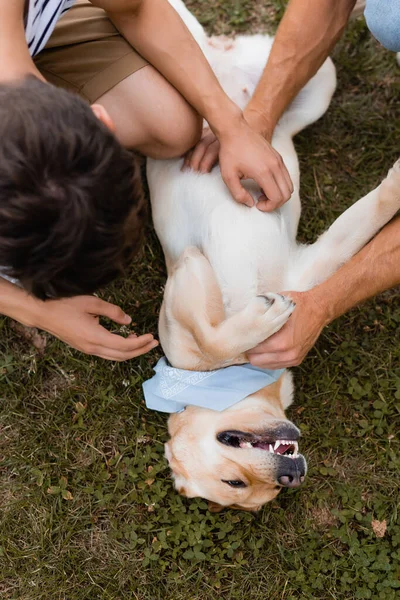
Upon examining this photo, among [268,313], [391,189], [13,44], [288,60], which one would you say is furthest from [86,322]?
[288,60]

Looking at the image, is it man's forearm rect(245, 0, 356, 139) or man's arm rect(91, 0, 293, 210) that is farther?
man's forearm rect(245, 0, 356, 139)

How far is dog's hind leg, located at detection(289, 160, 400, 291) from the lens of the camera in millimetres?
2803

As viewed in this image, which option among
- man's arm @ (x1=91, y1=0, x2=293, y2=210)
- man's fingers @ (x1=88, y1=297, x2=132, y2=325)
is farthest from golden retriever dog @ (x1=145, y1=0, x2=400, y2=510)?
man's fingers @ (x1=88, y1=297, x2=132, y2=325)

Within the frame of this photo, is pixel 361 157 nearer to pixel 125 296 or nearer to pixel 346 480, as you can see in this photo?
pixel 125 296

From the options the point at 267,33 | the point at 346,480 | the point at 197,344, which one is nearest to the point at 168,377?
the point at 197,344

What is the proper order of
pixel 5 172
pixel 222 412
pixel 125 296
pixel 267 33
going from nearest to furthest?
→ pixel 5 172 < pixel 222 412 < pixel 125 296 < pixel 267 33

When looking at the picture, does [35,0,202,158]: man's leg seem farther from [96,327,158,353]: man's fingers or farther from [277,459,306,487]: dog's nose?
[277,459,306,487]: dog's nose

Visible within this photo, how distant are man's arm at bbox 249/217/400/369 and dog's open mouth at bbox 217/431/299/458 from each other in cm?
33

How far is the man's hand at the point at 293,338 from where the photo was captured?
2658mm

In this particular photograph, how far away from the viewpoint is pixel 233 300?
279cm

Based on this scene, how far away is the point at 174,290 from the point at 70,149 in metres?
1.34

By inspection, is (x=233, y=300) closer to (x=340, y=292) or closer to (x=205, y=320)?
(x=205, y=320)

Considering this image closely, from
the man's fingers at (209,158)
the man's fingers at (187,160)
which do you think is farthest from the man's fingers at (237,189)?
the man's fingers at (187,160)

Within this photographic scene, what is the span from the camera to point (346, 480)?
10.8ft
